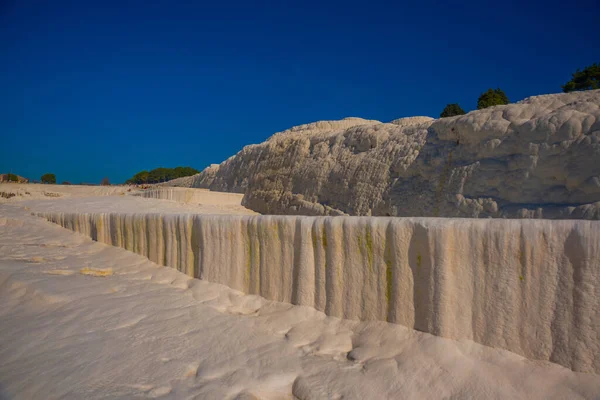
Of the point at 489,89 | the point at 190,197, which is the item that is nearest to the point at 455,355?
the point at 190,197

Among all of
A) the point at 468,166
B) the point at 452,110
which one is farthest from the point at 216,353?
the point at 452,110

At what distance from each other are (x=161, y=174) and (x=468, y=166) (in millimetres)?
54405

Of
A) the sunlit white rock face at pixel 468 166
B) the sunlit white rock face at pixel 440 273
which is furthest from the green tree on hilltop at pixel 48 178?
the sunlit white rock face at pixel 440 273

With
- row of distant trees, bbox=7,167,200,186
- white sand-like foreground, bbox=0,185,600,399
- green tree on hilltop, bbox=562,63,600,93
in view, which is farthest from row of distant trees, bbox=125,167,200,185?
white sand-like foreground, bbox=0,185,600,399

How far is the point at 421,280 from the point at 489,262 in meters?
0.43

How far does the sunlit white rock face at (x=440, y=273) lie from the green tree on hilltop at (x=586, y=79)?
23.1m

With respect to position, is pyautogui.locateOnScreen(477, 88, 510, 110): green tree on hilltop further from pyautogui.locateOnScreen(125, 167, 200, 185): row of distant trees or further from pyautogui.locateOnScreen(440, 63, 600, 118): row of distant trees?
pyautogui.locateOnScreen(125, 167, 200, 185): row of distant trees

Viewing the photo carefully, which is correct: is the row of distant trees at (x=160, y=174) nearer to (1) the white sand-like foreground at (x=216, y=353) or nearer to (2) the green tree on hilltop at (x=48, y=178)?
Result: (2) the green tree on hilltop at (x=48, y=178)

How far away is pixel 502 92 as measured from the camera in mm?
20500

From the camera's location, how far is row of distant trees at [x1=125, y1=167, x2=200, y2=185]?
182ft

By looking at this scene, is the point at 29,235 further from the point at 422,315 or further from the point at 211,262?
the point at 422,315

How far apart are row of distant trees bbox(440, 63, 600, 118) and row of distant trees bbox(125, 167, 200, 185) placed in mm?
43117

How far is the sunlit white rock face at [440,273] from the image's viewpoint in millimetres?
1977

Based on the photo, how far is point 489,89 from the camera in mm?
20172
